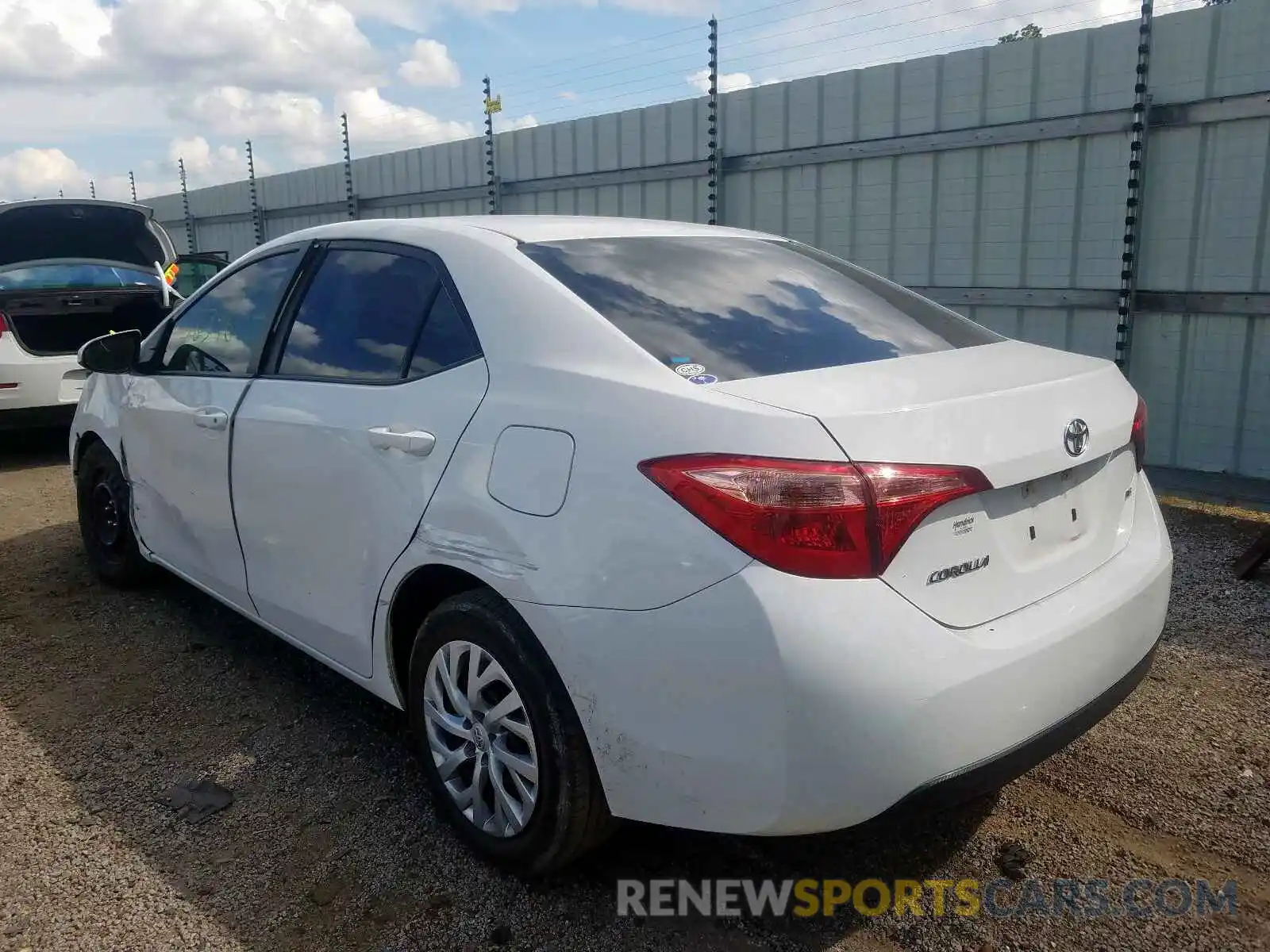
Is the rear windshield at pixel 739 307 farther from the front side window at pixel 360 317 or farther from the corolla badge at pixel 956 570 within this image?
the corolla badge at pixel 956 570

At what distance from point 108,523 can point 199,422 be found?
149cm

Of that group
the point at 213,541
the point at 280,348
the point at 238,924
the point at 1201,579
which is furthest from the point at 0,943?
the point at 1201,579

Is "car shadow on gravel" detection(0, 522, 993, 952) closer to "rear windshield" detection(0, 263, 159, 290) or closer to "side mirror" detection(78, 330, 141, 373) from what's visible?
"side mirror" detection(78, 330, 141, 373)

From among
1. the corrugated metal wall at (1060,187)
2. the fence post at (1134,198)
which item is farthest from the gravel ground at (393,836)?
the fence post at (1134,198)

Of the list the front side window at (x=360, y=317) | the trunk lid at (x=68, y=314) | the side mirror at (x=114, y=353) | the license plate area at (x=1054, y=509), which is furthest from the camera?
the trunk lid at (x=68, y=314)

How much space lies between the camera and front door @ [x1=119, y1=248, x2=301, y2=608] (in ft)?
11.1

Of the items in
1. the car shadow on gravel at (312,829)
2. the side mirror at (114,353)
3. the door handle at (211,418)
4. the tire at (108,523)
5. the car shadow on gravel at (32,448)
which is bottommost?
the car shadow on gravel at (312,829)

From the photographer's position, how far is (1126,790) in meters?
2.87

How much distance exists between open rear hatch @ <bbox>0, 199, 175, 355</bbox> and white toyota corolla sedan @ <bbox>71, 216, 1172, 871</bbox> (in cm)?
519

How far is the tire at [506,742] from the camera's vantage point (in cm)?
224

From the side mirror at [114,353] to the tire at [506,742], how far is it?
2.18 metres

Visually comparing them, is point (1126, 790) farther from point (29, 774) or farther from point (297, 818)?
point (29, 774)

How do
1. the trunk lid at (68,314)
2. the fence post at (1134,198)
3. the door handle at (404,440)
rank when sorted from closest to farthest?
the door handle at (404,440), the fence post at (1134,198), the trunk lid at (68,314)

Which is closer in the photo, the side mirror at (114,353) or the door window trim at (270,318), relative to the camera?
the door window trim at (270,318)
